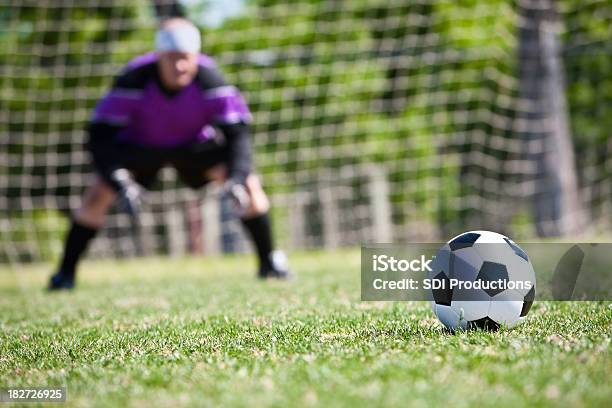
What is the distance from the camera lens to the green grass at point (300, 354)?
1925mm

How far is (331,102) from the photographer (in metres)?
14.0

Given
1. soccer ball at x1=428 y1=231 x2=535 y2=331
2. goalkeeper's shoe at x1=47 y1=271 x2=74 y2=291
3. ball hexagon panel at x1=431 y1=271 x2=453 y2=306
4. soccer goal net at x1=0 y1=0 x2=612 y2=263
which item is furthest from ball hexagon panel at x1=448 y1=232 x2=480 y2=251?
soccer goal net at x1=0 y1=0 x2=612 y2=263

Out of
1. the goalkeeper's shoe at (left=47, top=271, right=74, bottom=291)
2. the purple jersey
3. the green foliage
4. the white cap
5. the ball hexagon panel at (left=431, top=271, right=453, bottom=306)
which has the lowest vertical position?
the green foliage

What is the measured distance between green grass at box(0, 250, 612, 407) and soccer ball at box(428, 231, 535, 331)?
3.0 inches

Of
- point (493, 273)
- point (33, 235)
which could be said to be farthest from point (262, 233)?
point (33, 235)

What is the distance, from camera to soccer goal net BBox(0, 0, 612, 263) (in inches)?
444

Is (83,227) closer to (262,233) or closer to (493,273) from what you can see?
(262,233)

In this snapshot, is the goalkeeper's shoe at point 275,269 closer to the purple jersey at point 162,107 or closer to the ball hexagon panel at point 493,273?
the purple jersey at point 162,107

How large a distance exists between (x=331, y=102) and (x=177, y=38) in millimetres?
8523

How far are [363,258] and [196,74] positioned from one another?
303cm

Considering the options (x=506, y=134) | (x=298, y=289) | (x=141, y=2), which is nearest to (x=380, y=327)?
(x=298, y=289)

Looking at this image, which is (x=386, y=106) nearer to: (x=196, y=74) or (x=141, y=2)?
(x=141, y=2)

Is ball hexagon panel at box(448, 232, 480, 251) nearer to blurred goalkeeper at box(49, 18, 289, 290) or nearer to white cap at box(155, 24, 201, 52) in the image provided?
blurred goalkeeper at box(49, 18, 289, 290)

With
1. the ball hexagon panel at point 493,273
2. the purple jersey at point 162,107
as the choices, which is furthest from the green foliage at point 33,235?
the ball hexagon panel at point 493,273
